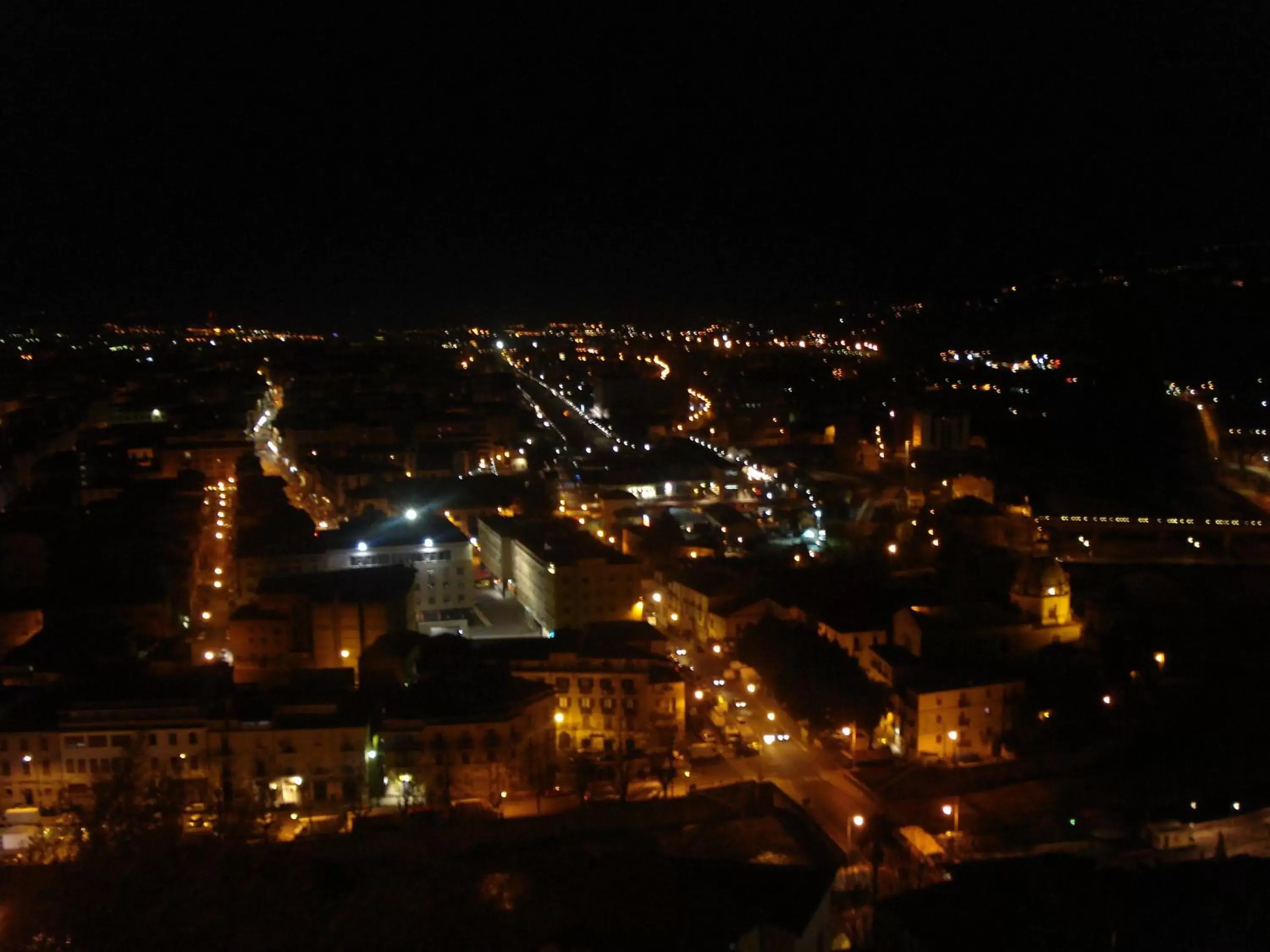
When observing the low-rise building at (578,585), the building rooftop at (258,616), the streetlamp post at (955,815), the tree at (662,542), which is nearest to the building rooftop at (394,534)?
the low-rise building at (578,585)

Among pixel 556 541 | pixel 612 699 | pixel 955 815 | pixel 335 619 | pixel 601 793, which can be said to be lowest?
pixel 955 815

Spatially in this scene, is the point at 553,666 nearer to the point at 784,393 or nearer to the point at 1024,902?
the point at 1024,902

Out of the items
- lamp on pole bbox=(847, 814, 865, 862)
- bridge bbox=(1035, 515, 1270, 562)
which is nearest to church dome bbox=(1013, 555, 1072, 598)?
bridge bbox=(1035, 515, 1270, 562)

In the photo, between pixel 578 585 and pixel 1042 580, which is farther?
pixel 578 585

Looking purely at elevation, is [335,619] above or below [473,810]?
above

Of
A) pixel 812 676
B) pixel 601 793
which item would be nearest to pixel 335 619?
pixel 601 793

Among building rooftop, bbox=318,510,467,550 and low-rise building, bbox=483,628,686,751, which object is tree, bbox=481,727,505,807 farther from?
building rooftop, bbox=318,510,467,550

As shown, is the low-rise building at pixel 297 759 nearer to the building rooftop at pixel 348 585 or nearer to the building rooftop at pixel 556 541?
the building rooftop at pixel 348 585

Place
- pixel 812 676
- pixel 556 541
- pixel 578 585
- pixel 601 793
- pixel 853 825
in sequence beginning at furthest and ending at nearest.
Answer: pixel 556 541, pixel 578 585, pixel 812 676, pixel 601 793, pixel 853 825

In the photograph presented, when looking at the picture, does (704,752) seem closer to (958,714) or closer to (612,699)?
(612,699)
